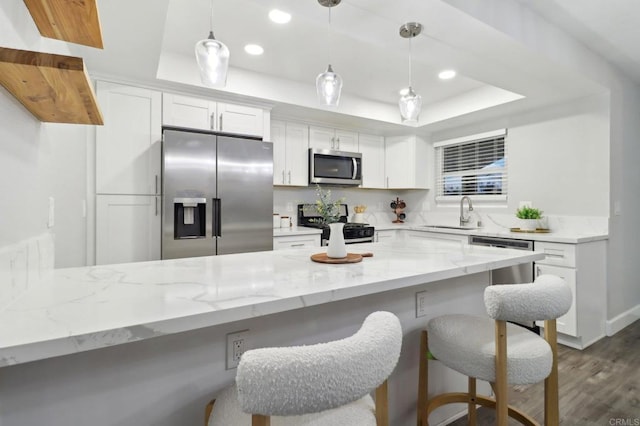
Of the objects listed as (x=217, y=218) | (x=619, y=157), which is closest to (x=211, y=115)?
(x=217, y=218)

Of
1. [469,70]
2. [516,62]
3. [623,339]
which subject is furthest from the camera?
[623,339]

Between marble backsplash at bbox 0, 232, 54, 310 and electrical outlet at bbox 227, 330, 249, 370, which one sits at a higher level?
marble backsplash at bbox 0, 232, 54, 310

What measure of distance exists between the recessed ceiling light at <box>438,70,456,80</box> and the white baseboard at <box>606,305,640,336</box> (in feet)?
9.01

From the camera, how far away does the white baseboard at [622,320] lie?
2934mm

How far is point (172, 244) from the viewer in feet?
8.58

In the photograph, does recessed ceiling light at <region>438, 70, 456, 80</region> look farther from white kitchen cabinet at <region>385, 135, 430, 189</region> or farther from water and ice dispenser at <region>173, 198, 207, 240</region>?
water and ice dispenser at <region>173, 198, 207, 240</region>

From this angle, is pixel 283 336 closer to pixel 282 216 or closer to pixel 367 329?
pixel 367 329

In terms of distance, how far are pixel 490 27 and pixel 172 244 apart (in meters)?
2.71

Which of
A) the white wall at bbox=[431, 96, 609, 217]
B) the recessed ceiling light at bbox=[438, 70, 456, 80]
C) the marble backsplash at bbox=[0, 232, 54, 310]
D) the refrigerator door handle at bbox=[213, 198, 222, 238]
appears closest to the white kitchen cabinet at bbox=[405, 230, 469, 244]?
the white wall at bbox=[431, 96, 609, 217]

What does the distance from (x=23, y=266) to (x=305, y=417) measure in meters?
0.94

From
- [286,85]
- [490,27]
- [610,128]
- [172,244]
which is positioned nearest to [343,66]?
[286,85]

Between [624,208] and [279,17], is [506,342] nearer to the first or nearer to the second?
[279,17]

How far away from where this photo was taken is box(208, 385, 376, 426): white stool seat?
2.60 feet

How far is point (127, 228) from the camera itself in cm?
259
